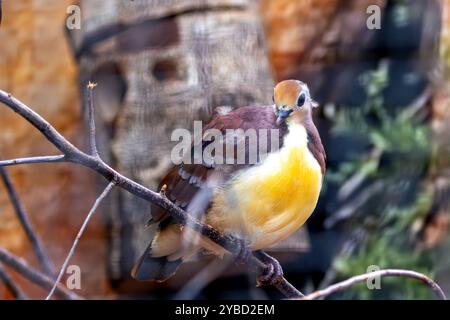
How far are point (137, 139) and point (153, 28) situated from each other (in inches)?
6.6

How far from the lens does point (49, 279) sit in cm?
101

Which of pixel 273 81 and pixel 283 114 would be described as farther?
pixel 273 81

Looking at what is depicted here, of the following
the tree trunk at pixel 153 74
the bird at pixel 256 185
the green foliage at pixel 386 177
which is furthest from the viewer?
the green foliage at pixel 386 177

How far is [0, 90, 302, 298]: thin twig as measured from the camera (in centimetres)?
62

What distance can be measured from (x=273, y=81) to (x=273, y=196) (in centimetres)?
26

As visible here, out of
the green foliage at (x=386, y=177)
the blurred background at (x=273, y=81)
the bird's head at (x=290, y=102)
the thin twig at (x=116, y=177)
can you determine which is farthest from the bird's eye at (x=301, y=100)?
the green foliage at (x=386, y=177)

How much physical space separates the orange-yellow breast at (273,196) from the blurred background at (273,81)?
212mm

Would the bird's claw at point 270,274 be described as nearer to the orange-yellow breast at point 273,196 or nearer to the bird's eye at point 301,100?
the orange-yellow breast at point 273,196

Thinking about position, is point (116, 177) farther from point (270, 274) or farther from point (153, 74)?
point (153, 74)

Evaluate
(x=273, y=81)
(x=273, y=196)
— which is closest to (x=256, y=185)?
(x=273, y=196)

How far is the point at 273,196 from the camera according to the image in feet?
2.43

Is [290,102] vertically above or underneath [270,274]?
above

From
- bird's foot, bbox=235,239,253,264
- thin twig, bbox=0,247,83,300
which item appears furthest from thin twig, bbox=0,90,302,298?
thin twig, bbox=0,247,83,300

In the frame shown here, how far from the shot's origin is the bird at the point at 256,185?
2.39ft
